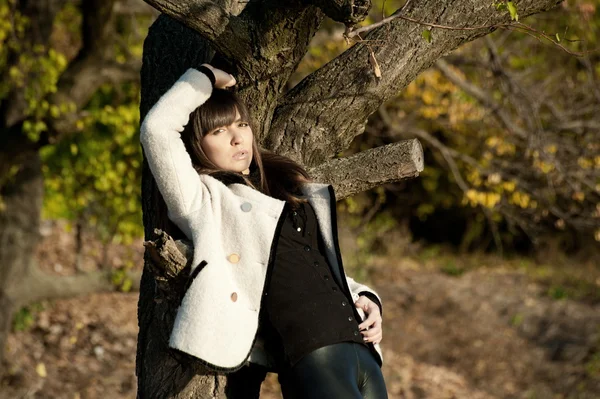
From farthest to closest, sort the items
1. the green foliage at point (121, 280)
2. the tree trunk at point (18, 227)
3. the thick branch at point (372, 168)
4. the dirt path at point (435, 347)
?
the dirt path at point (435, 347) < the tree trunk at point (18, 227) < the green foliage at point (121, 280) < the thick branch at point (372, 168)

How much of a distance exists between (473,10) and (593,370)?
5916 millimetres

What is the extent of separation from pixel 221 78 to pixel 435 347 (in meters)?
6.33

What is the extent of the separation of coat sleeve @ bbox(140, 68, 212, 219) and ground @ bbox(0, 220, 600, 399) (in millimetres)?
4520

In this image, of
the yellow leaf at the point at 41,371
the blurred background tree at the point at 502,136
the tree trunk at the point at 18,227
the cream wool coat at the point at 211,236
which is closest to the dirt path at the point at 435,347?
the yellow leaf at the point at 41,371

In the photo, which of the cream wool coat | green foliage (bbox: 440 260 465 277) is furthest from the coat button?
green foliage (bbox: 440 260 465 277)

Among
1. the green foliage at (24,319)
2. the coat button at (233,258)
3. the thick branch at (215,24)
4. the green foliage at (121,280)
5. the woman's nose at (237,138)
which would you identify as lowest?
the green foliage at (24,319)

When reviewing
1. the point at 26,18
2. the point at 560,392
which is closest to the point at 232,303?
the point at 26,18

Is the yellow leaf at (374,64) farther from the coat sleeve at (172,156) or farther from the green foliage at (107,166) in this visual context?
the green foliage at (107,166)

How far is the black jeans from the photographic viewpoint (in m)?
2.57

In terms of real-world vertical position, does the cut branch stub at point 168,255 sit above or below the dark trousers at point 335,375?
above

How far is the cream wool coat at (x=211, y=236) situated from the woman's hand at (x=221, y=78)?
0.19 ft

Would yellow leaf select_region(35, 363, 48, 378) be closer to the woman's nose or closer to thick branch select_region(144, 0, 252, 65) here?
the woman's nose

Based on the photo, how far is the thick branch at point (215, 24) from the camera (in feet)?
8.30

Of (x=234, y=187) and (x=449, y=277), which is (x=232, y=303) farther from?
(x=449, y=277)
